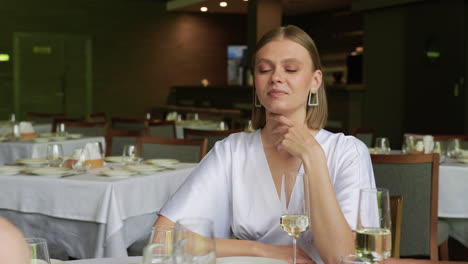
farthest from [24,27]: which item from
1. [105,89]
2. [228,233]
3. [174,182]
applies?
[228,233]

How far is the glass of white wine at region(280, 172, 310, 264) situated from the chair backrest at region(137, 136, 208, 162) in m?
3.10

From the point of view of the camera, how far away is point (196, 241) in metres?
1.02

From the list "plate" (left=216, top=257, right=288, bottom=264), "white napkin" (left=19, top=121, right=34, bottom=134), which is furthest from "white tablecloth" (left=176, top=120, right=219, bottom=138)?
"plate" (left=216, top=257, right=288, bottom=264)

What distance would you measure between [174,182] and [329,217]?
2.25m

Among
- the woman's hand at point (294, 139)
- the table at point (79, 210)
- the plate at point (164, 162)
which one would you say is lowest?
the table at point (79, 210)

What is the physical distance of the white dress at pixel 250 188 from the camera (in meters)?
1.93

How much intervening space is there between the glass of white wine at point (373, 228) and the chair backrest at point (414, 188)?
2080 millimetres

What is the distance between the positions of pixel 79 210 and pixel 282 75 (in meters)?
1.86

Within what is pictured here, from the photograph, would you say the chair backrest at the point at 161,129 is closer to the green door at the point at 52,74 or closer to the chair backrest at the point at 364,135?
the chair backrest at the point at 364,135

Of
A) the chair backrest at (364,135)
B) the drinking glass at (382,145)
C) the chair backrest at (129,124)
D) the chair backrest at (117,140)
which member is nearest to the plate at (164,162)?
the chair backrest at (117,140)

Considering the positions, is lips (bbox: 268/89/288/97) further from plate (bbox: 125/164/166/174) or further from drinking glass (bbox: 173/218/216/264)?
plate (bbox: 125/164/166/174)

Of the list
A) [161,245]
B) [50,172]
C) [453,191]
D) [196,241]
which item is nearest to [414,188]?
[453,191]

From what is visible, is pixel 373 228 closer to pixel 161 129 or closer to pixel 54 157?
pixel 54 157

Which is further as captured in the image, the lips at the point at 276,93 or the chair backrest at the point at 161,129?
the chair backrest at the point at 161,129
